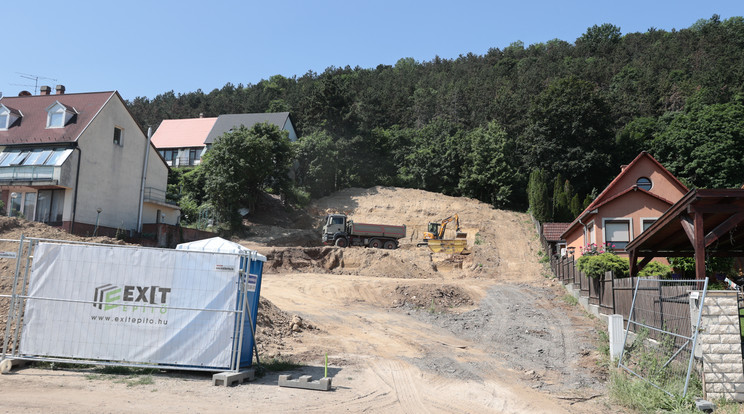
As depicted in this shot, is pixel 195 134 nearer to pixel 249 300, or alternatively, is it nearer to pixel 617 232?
pixel 617 232

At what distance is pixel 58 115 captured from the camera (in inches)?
1310

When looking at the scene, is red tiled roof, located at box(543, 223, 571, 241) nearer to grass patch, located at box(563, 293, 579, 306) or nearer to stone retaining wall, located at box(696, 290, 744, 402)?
grass patch, located at box(563, 293, 579, 306)

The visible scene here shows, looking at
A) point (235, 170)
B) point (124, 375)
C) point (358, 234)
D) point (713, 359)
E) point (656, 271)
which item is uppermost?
point (235, 170)

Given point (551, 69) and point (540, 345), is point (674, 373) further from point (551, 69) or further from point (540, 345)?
point (551, 69)

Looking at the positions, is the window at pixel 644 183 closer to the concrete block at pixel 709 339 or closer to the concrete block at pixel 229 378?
the concrete block at pixel 709 339

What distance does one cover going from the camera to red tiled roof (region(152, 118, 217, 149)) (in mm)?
60500

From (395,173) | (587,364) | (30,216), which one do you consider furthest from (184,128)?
(587,364)

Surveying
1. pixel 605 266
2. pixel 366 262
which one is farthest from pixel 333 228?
pixel 605 266

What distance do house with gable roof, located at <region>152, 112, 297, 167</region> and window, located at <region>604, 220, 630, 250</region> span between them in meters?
40.9

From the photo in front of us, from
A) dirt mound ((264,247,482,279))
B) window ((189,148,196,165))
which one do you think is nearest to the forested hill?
window ((189,148,196,165))

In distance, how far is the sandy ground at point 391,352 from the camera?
8695mm

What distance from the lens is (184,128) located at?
6322 cm

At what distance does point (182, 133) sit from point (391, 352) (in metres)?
55.5

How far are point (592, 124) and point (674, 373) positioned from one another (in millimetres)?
46507
